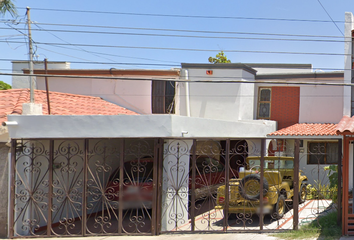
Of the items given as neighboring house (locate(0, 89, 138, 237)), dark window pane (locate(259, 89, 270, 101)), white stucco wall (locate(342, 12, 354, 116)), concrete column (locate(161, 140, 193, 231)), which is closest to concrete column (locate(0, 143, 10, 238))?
neighboring house (locate(0, 89, 138, 237))

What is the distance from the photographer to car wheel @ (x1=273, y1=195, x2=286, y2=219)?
913cm

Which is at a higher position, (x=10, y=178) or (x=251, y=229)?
(x=10, y=178)

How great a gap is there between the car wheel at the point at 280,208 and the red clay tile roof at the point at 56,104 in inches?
267

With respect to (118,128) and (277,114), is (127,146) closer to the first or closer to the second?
(118,128)

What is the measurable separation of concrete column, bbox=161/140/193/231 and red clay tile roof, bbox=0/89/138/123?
4.45 m

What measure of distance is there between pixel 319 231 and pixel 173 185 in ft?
10.8

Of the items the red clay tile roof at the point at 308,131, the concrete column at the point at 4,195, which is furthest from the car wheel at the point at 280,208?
the concrete column at the point at 4,195

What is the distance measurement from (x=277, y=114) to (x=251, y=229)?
1131cm

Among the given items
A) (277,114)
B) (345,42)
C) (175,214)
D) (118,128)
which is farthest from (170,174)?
(277,114)

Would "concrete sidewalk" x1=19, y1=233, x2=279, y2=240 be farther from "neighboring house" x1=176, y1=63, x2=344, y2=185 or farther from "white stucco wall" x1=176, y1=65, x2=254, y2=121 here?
"white stucco wall" x1=176, y1=65, x2=254, y2=121

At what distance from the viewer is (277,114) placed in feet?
65.0

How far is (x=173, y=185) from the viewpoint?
934cm

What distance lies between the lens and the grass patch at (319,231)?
27.7 feet

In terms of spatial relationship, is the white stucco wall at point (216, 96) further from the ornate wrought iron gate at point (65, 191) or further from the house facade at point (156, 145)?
the ornate wrought iron gate at point (65, 191)
